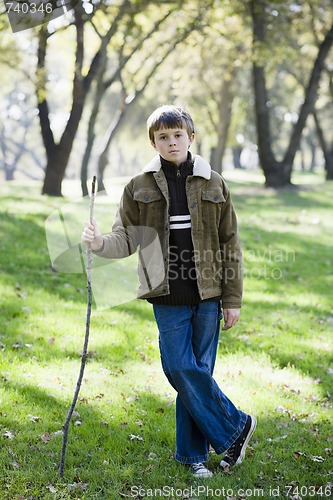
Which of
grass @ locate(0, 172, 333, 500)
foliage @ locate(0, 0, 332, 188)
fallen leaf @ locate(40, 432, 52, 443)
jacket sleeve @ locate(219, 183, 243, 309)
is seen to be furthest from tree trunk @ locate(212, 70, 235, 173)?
jacket sleeve @ locate(219, 183, 243, 309)

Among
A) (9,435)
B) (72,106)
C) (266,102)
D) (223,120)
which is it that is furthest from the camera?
(223,120)

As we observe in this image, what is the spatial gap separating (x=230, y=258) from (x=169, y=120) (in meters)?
0.97

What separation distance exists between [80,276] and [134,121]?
3108cm

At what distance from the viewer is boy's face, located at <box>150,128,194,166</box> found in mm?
3627

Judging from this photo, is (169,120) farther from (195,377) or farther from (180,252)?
(195,377)

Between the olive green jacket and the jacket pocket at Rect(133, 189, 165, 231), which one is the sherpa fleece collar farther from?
the jacket pocket at Rect(133, 189, 165, 231)

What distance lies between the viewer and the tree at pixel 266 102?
19172 mm

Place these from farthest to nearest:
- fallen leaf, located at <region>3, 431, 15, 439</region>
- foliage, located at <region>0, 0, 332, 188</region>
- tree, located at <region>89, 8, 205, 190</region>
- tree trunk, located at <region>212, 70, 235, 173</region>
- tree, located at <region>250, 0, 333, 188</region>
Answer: tree trunk, located at <region>212, 70, 235, 173</region>
tree, located at <region>250, 0, 333, 188</region>
tree, located at <region>89, 8, 205, 190</region>
foliage, located at <region>0, 0, 332, 188</region>
fallen leaf, located at <region>3, 431, 15, 439</region>

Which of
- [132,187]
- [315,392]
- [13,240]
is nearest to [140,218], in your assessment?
[132,187]

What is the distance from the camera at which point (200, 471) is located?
13.1 feet

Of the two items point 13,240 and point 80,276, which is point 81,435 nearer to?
point 80,276

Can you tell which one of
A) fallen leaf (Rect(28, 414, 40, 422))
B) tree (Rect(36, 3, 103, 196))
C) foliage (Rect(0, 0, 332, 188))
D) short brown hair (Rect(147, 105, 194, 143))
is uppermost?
foliage (Rect(0, 0, 332, 188))

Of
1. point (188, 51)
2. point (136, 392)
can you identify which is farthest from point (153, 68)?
point (136, 392)

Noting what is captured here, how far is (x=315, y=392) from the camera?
5.39 meters
